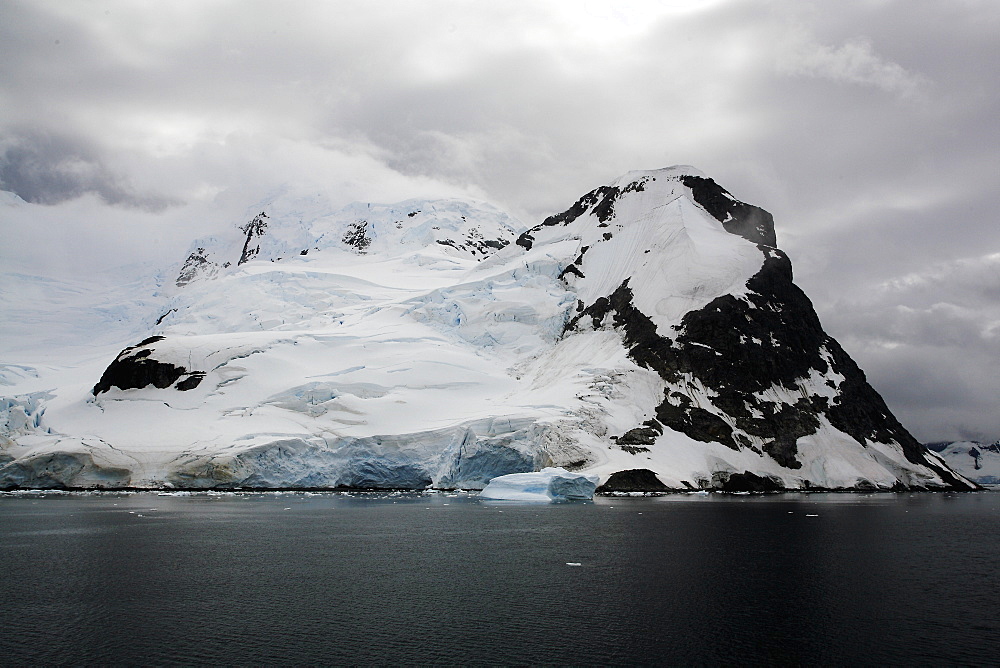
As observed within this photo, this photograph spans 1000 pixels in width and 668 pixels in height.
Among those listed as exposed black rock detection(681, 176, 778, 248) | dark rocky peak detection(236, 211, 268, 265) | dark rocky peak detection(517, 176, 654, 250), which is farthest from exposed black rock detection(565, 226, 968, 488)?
dark rocky peak detection(236, 211, 268, 265)

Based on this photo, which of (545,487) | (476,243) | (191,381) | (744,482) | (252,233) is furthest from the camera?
(252,233)

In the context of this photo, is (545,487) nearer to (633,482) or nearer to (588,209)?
(633,482)

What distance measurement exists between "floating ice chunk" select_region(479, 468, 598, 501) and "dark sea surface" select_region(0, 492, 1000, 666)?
19.6m

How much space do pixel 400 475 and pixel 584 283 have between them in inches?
2014

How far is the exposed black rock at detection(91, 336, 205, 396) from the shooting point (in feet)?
279

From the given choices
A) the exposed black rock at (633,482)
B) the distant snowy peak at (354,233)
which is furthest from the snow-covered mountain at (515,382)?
the distant snowy peak at (354,233)

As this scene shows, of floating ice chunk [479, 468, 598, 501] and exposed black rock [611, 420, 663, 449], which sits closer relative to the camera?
floating ice chunk [479, 468, 598, 501]

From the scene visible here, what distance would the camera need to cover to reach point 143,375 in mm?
85750

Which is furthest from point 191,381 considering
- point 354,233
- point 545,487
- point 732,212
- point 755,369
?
point 732,212

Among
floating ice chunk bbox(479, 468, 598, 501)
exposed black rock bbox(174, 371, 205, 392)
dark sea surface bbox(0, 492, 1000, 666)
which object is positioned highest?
exposed black rock bbox(174, 371, 205, 392)

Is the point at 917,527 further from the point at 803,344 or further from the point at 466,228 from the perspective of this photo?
the point at 466,228

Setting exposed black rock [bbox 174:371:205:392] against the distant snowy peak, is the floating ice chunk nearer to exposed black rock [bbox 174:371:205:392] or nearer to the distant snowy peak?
exposed black rock [bbox 174:371:205:392]

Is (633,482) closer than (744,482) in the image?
Yes

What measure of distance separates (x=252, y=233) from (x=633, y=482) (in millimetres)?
142194
